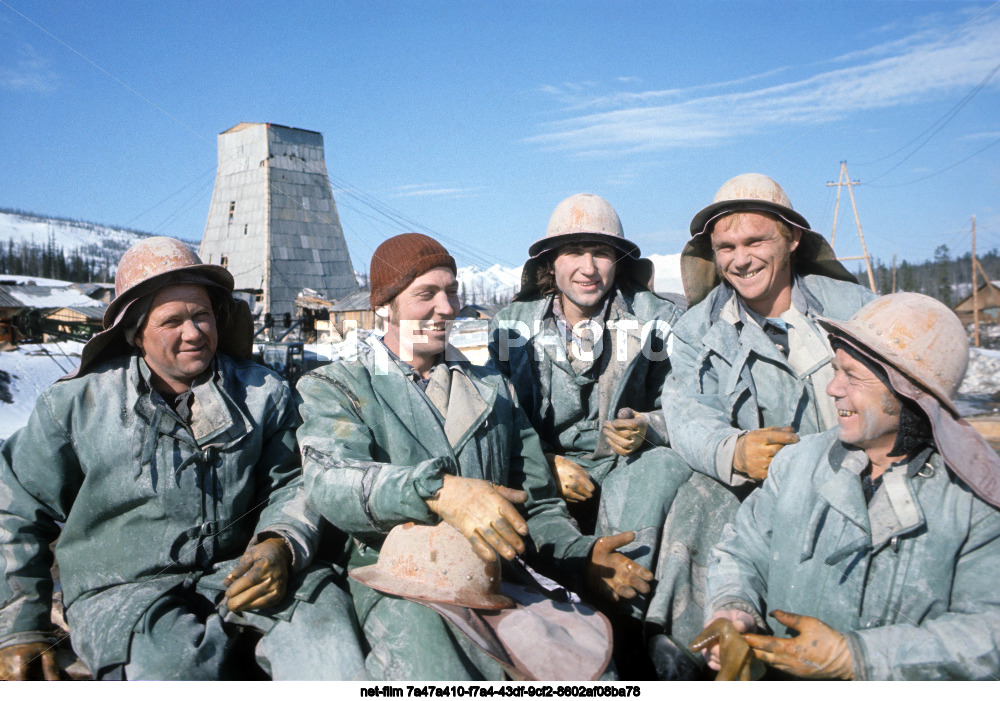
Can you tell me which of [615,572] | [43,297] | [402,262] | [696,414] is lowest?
[615,572]

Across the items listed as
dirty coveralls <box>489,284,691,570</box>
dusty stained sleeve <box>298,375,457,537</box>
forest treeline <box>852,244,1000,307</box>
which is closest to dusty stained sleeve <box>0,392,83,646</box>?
dusty stained sleeve <box>298,375,457,537</box>

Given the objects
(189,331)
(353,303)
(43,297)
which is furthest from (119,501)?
(353,303)

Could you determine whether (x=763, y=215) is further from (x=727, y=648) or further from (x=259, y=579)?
(x=259, y=579)

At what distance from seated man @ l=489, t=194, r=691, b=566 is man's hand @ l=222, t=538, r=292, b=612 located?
1654 mm

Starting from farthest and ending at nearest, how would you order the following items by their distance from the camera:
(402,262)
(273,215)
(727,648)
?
(273,215), (402,262), (727,648)

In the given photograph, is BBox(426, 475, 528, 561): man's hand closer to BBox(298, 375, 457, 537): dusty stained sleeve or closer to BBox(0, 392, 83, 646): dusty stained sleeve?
BBox(298, 375, 457, 537): dusty stained sleeve

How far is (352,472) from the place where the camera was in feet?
8.05

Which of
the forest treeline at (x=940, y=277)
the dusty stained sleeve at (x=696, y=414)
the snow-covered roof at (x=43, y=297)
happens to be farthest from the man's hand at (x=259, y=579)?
the forest treeline at (x=940, y=277)

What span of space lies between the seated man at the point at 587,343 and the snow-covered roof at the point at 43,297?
24.3ft

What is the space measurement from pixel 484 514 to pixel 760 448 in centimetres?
133

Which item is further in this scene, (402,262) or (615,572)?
(402,262)

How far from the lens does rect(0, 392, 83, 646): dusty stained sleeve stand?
102 inches
